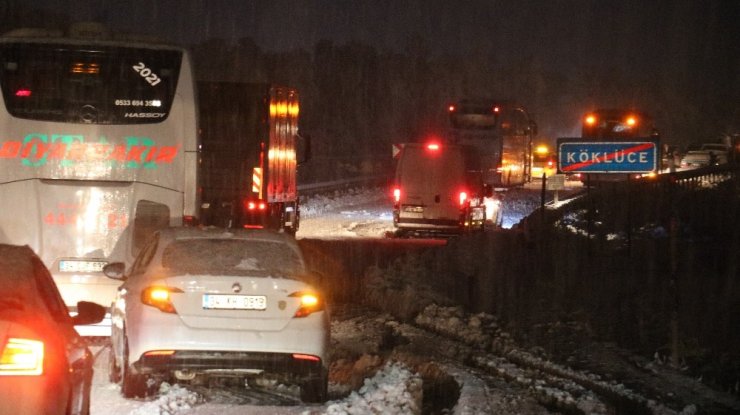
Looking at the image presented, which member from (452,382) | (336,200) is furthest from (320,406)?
(336,200)

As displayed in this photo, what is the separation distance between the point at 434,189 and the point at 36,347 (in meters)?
24.8

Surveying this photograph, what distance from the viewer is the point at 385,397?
9164 mm

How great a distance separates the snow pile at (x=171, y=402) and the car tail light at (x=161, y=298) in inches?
29.1

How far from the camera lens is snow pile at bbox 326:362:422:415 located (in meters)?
8.78

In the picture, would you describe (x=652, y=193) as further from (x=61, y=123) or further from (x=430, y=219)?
(x=61, y=123)

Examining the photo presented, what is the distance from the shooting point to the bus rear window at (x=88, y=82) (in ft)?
42.0

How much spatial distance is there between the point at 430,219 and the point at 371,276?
11363mm

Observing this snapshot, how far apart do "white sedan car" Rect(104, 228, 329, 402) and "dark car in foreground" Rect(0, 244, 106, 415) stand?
256cm

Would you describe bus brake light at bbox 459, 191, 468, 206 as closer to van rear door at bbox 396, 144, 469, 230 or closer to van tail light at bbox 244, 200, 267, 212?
van rear door at bbox 396, 144, 469, 230

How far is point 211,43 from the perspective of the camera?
→ 12369 cm

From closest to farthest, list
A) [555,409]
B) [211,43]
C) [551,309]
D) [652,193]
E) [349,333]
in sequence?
[555,409] → [349,333] → [551,309] → [652,193] → [211,43]

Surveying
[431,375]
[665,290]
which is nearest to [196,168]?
[431,375]

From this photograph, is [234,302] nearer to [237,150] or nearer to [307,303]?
[307,303]

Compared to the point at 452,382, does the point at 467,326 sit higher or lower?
higher
